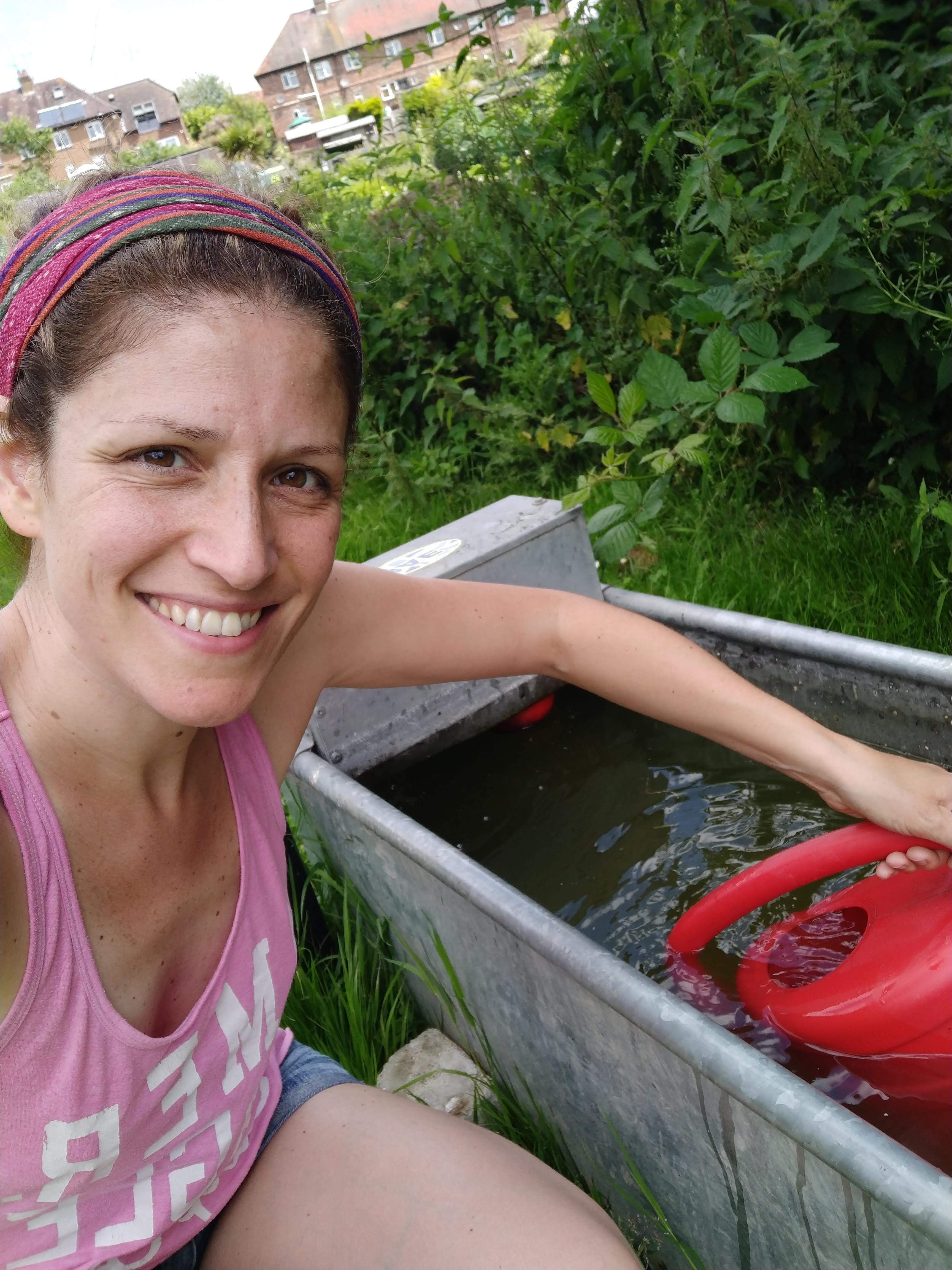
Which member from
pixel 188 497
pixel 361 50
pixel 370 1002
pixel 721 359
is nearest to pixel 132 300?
pixel 188 497

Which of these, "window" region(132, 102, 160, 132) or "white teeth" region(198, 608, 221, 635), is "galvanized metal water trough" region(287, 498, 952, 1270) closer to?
"white teeth" region(198, 608, 221, 635)

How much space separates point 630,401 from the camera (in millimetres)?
2383

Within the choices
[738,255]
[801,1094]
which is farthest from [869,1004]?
[738,255]

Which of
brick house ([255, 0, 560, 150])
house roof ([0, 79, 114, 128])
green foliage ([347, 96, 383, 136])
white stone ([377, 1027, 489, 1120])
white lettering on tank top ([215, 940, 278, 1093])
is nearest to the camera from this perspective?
white lettering on tank top ([215, 940, 278, 1093])

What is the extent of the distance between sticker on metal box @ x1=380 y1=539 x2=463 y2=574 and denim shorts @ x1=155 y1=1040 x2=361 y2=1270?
1133mm

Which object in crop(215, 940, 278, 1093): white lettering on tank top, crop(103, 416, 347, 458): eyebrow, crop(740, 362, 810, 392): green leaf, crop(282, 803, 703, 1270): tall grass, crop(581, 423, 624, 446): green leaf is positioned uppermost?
crop(103, 416, 347, 458): eyebrow

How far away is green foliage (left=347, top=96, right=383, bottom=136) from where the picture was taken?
4.63 meters

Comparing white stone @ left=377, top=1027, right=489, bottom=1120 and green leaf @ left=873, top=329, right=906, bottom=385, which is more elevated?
green leaf @ left=873, top=329, right=906, bottom=385

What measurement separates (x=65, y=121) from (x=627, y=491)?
56.9 ft

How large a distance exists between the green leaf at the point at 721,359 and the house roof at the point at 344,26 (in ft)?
4.87

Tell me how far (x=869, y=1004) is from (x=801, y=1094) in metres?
0.43

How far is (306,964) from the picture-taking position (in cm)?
205

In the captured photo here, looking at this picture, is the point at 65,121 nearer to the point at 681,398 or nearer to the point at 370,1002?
the point at 681,398

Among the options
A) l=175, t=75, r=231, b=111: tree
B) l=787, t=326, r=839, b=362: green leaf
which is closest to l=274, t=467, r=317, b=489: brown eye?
l=787, t=326, r=839, b=362: green leaf
